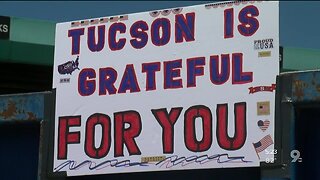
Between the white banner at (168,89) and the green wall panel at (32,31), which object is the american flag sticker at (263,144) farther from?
the green wall panel at (32,31)

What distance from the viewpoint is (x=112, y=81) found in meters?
10.5

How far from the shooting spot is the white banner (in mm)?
9594

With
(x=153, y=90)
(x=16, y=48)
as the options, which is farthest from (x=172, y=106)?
(x=16, y=48)

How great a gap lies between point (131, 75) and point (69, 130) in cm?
124

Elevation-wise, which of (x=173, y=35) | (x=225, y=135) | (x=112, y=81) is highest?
(x=173, y=35)

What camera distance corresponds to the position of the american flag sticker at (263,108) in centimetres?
946

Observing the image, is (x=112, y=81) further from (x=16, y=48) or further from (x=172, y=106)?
→ (x=16, y=48)

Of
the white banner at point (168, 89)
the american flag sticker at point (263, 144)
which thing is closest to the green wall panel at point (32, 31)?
the white banner at point (168, 89)

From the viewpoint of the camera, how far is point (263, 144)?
9391 millimetres

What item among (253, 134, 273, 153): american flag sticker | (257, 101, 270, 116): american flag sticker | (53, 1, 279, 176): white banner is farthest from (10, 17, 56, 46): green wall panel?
(253, 134, 273, 153): american flag sticker

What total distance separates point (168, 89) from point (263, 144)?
5.28 ft

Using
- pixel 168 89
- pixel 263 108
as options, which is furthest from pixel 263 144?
pixel 168 89

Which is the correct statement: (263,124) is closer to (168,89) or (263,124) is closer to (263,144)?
(263,144)

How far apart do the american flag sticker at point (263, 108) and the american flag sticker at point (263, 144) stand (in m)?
0.32
